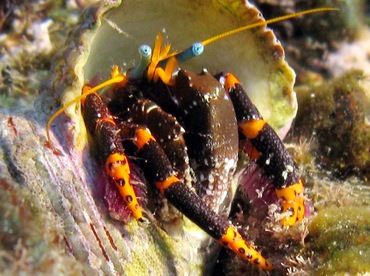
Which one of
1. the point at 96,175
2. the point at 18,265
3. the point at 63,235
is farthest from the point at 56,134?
the point at 18,265

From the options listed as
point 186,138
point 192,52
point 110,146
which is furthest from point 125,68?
point 110,146

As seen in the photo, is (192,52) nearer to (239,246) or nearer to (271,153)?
(271,153)

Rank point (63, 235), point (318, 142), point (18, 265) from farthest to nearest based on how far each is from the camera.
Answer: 1. point (318, 142)
2. point (63, 235)
3. point (18, 265)

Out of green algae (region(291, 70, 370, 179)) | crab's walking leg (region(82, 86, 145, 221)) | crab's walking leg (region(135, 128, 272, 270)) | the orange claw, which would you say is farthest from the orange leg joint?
green algae (region(291, 70, 370, 179))

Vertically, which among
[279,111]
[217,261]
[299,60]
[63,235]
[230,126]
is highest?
[63,235]

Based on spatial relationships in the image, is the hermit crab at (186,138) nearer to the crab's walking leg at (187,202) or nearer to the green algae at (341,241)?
the crab's walking leg at (187,202)

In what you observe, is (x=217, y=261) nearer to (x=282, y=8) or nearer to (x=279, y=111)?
(x=279, y=111)

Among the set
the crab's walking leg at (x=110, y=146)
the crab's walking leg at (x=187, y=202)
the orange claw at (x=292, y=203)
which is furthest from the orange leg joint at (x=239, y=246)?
the crab's walking leg at (x=110, y=146)
